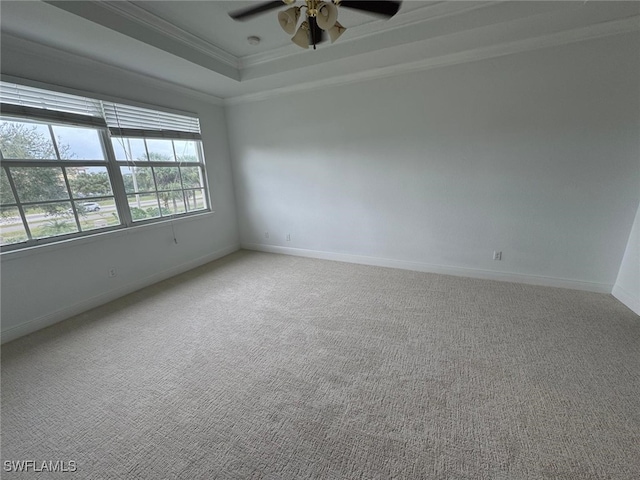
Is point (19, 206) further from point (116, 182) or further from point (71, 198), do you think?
point (116, 182)

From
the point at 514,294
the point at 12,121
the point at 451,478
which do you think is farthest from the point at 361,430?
the point at 12,121

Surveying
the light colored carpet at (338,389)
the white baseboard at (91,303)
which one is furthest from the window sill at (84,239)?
the light colored carpet at (338,389)

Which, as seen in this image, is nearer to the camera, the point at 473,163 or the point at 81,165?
the point at 81,165

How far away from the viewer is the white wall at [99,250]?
2283mm

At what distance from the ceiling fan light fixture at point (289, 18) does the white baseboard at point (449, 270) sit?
2.83 meters

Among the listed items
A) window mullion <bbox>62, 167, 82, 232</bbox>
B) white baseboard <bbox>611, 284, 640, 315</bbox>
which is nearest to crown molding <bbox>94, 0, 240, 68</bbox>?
window mullion <bbox>62, 167, 82, 232</bbox>

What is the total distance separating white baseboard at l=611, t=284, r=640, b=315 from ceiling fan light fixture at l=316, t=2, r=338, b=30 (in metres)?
3.53

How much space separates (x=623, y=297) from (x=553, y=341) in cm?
127

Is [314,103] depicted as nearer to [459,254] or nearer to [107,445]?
[459,254]

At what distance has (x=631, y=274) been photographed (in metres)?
2.46

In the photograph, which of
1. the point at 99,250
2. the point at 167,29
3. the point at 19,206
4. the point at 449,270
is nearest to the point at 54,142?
the point at 19,206

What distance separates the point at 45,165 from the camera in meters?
2.42

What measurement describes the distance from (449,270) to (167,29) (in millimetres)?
4062

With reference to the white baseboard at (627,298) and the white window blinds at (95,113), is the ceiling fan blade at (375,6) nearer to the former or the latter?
the white window blinds at (95,113)
